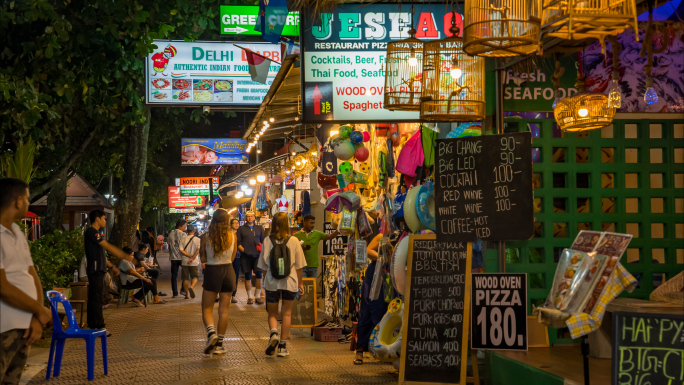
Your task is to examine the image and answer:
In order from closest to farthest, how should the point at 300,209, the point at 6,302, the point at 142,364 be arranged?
1. the point at 6,302
2. the point at 142,364
3. the point at 300,209

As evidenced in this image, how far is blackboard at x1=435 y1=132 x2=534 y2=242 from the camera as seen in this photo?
6727mm

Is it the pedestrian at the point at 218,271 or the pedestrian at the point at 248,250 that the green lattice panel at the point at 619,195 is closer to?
the pedestrian at the point at 218,271

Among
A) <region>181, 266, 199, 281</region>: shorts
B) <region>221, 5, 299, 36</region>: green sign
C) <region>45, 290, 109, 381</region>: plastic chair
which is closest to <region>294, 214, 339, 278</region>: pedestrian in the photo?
<region>221, 5, 299, 36</region>: green sign

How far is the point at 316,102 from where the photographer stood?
8.20m

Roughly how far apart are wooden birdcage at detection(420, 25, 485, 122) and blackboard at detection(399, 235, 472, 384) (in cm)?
122

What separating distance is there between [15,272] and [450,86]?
4109mm

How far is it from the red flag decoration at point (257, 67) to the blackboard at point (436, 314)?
592 centimetres

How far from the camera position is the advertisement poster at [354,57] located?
27.0 ft

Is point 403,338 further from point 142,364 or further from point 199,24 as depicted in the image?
point 199,24

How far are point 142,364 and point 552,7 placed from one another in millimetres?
6847

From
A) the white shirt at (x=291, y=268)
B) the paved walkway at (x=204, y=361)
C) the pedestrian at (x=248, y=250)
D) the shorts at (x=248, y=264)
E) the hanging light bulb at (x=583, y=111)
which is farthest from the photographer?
the shorts at (x=248, y=264)

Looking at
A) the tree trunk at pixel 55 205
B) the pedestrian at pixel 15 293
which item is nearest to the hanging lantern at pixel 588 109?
the pedestrian at pixel 15 293

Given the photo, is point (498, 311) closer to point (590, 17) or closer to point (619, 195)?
point (619, 195)

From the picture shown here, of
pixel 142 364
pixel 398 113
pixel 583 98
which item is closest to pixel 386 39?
pixel 398 113
